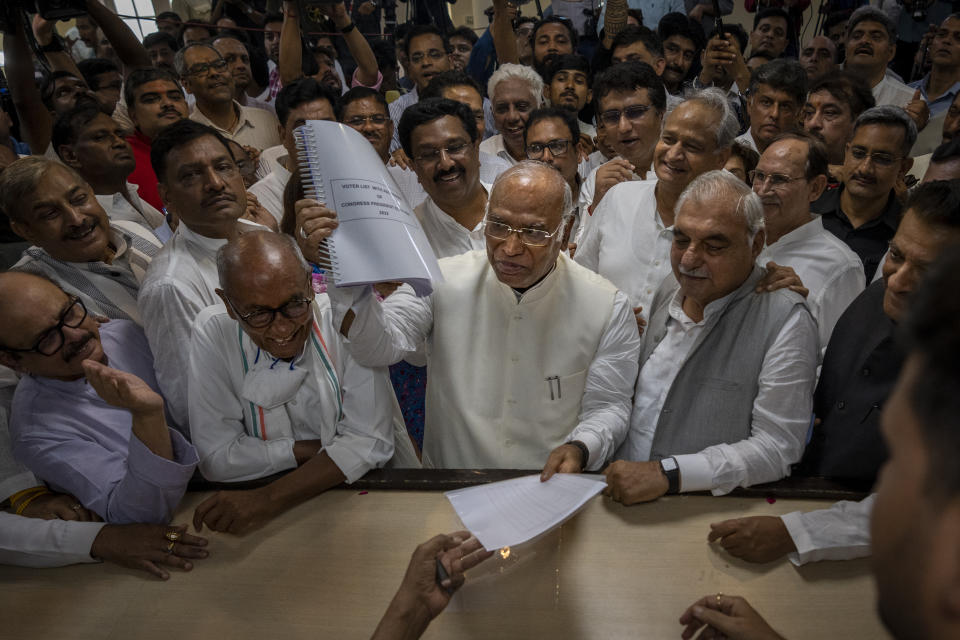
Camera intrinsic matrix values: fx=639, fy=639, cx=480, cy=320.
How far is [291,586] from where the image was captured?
157 centimetres

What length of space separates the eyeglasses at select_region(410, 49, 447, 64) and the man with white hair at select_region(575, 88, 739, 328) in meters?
2.69

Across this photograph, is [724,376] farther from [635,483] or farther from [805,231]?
[805,231]

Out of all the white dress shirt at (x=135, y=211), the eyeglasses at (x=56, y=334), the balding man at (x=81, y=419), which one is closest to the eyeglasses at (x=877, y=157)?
the balding man at (x=81, y=419)

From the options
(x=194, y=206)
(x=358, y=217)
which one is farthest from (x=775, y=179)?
(x=194, y=206)

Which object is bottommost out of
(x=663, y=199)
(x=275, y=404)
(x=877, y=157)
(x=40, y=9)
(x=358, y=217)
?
(x=275, y=404)

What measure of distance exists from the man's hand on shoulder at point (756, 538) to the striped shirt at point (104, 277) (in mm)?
2245

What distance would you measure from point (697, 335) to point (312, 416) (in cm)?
122

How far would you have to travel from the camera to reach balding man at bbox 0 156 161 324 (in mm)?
2375

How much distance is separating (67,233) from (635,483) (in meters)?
2.22

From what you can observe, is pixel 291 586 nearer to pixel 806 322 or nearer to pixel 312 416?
pixel 312 416

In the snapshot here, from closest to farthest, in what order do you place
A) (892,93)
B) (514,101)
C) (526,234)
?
(526,234), (514,101), (892,93)

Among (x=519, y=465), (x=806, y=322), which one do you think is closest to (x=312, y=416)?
(x=519, y=465)

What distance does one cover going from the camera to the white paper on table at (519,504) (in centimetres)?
146

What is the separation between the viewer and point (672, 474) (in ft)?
5.57
